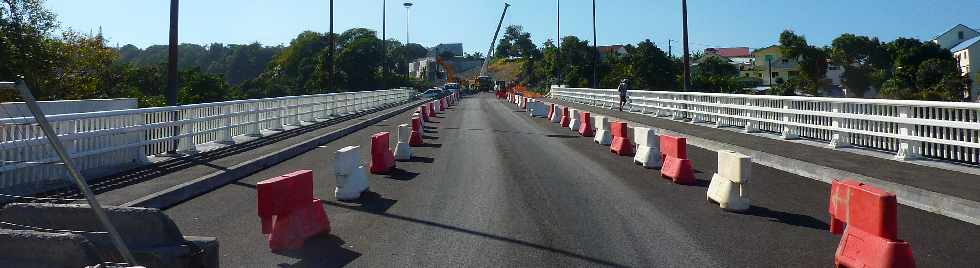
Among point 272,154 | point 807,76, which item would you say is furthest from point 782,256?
point 807,76

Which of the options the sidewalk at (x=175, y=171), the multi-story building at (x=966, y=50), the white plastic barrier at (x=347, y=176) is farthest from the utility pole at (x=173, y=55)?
the multi-story building at (x=966, y=50)

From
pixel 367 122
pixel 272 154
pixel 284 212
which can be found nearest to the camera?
pixel 284 212

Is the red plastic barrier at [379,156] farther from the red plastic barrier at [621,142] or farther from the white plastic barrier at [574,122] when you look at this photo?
the white plastic barrier at [574,122]

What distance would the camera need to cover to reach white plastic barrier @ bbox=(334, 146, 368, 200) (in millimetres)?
9453

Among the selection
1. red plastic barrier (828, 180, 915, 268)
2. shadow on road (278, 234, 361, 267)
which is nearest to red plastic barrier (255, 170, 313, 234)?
shadow on road (278, 234, 361, 267)

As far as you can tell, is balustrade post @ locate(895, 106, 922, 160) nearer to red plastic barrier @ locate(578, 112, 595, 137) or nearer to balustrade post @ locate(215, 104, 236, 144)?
red plastic barrier @ locate(578, 112, 595, 137)

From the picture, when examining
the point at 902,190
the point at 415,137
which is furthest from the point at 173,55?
the point at 902,190

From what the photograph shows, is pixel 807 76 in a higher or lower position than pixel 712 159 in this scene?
higher

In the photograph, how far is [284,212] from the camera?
667 cm

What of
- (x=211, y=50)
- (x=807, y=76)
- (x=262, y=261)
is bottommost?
(x=262, y=261)

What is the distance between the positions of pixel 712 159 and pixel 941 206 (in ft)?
21.0

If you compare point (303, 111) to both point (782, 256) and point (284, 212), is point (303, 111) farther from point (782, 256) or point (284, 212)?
point (782, 256)

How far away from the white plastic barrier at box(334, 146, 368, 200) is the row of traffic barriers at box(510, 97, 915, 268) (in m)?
4.29

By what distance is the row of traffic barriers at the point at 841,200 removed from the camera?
17.8 ft
